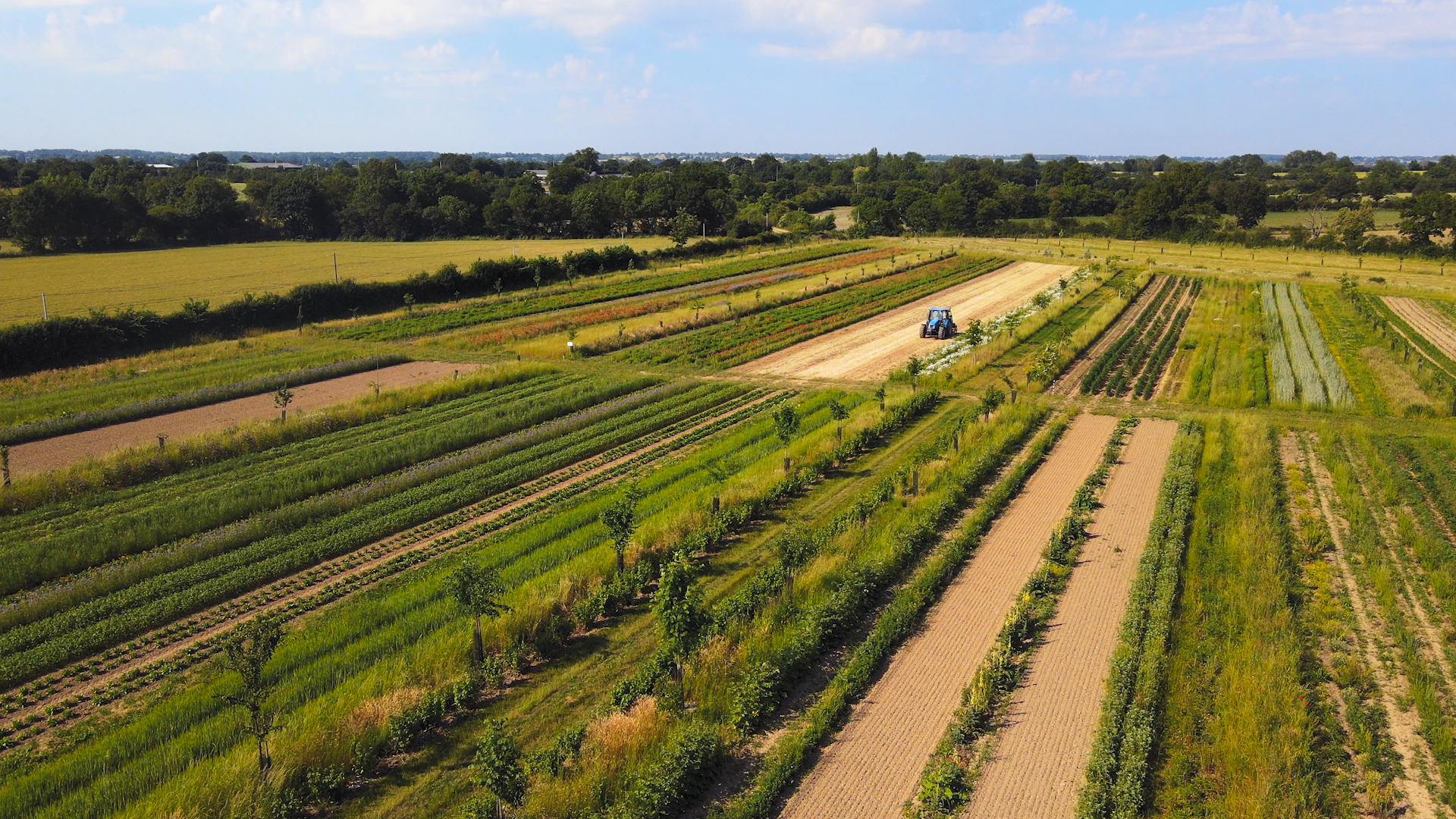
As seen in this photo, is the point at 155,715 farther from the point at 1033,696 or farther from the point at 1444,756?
the point at 1444,756

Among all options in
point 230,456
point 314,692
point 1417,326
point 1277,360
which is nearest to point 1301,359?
point 1277,360

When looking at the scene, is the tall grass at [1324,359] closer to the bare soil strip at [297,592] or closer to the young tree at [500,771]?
the bare soil strip at [297,592]

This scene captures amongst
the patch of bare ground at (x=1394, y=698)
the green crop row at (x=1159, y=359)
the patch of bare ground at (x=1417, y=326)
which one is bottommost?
the patch of bare ground at (x=1394, y=698)

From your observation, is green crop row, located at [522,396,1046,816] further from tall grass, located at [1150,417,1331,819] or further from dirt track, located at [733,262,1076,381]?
dirt track, located at [733,262,1076,381]

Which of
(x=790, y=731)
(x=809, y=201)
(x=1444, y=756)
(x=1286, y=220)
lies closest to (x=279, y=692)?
(x=790, y=731)

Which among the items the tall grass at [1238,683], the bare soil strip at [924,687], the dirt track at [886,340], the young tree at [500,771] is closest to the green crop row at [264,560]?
the young tree at [500,771]

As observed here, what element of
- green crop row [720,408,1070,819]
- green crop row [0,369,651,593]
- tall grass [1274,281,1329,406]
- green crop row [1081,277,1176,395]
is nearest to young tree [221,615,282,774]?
green crop row [720,408,1070,819]
